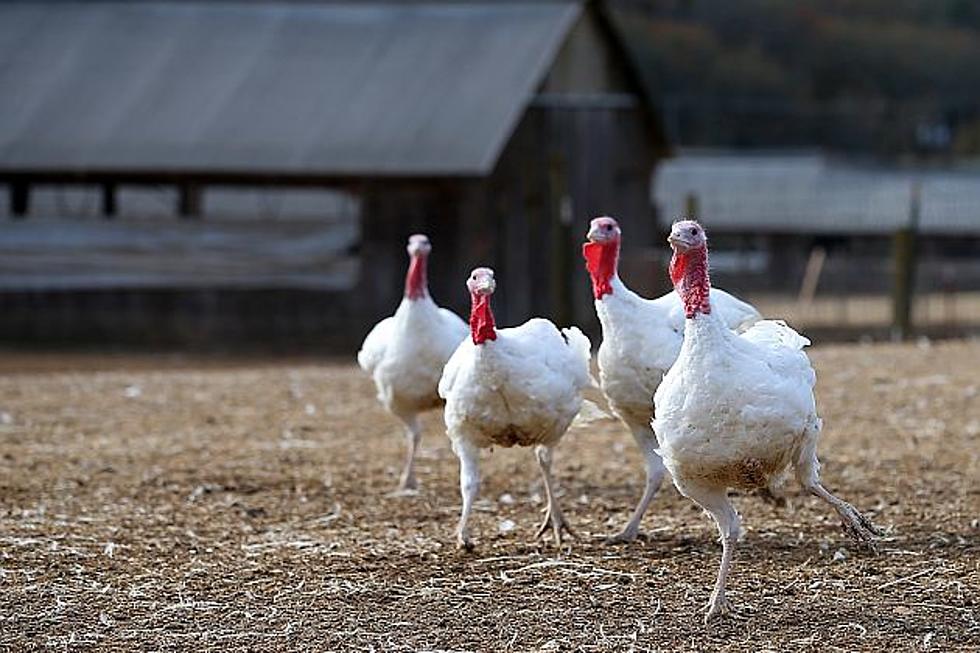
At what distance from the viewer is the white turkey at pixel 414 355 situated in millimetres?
9820

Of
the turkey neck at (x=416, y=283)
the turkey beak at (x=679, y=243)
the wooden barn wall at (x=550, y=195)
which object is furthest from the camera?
the wooden barn wall at (x=550, y=195)

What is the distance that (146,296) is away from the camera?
2428 cm

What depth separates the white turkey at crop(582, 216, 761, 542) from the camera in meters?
8.15

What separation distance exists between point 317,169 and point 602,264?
15.4 m

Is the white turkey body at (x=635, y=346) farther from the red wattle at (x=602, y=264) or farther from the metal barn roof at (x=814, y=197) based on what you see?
the metal barn roof at (x=814, y=197)

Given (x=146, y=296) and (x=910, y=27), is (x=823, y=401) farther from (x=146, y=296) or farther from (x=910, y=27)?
(x=910, y=27)

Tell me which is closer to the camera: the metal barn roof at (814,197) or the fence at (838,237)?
the fence at (838,237)

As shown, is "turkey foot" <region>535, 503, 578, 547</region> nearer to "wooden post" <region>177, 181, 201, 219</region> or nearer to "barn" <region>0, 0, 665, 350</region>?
"barn" <region>0, 0, 665, 350</region>

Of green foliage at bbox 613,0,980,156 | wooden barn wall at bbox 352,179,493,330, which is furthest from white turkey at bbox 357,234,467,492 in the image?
green foliage at bbox 613,0,980,156

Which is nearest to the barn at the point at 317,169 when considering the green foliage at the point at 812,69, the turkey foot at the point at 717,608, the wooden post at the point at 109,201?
the wooden post at the point at 109,201

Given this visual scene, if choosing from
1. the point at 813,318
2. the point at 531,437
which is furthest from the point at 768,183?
the point at 531,437

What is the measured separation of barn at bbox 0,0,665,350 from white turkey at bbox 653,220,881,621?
1578 centimetres

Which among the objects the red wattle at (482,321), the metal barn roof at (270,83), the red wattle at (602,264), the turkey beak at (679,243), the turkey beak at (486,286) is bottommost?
the red wattle at (482,321)

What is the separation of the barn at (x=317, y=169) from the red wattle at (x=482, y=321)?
14.5 metres
